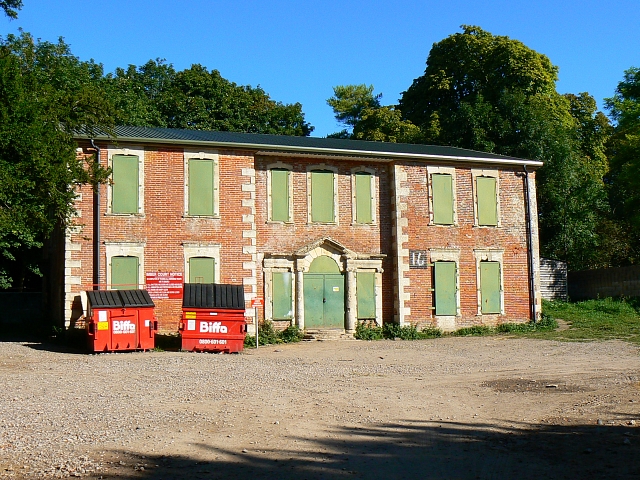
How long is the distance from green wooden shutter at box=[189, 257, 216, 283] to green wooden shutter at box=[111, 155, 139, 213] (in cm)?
232

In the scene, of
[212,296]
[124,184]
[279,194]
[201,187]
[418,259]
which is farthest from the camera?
[418,259]

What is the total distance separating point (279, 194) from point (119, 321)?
726 cm

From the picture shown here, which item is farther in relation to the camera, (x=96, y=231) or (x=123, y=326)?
(x=96, y=231)

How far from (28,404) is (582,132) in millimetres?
38178

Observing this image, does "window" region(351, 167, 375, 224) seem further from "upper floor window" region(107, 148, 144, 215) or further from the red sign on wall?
"upper floor window" region(107, 148, 144, 215)

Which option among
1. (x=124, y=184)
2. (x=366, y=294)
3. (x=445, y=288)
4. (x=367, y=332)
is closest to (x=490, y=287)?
(x=445, y=288)

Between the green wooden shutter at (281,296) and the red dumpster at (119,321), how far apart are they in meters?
5.04

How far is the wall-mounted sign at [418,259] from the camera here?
82.3 ft

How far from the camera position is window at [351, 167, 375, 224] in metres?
25.0

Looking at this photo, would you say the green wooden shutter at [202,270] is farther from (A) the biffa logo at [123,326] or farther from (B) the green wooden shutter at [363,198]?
(B) the green wooden shutter at [363,198]

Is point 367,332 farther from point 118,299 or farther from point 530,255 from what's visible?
point 118,299

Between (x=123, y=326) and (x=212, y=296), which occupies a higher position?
(x=212, y=296)

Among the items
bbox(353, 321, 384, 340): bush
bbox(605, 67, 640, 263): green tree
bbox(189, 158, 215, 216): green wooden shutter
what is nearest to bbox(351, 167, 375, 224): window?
bbox(353, 321, 384, 340): bush

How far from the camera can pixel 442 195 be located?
2559 cm
